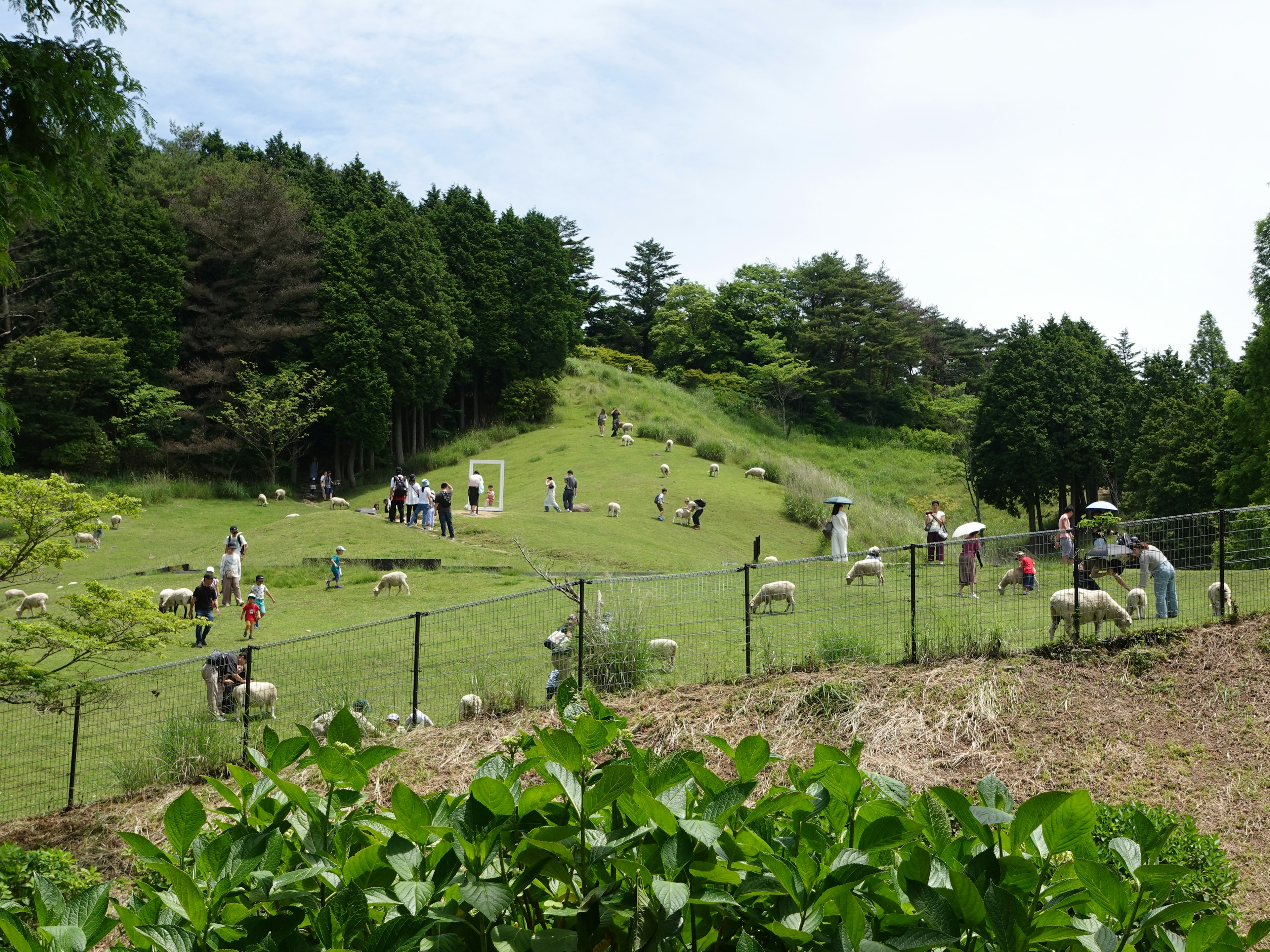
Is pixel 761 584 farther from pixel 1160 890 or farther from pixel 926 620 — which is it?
pixel 1160 890

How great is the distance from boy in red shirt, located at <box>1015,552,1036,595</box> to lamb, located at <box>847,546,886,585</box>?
1793 mm

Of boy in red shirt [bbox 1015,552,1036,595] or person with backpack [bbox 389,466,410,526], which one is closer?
boy in red shirt [bbox 1015,552,1036,595]

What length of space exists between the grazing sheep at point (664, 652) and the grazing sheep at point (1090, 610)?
388cm

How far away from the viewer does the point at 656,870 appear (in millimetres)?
1851

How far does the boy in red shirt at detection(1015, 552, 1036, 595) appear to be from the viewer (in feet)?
42.2

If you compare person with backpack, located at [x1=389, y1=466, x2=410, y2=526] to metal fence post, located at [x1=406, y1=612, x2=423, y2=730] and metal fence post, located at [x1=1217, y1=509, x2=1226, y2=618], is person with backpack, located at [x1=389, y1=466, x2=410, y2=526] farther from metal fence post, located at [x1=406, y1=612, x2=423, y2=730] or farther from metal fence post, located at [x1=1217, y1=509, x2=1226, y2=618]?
metal fence post, located at [x1=1217, y1=509, x2=1226, y2=618]

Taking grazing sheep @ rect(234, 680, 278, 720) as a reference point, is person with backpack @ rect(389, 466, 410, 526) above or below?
above

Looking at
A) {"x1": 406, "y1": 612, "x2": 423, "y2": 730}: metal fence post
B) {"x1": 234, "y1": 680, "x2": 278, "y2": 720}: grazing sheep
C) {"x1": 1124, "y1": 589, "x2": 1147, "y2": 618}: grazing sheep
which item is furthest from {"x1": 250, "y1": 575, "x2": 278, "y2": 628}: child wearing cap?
{"x1": 1124, "y1": 589, "x2": 1147, "y2": 618}: grazing sheep

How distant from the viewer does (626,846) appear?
1869mm

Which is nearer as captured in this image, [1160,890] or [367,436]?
[1160,890]

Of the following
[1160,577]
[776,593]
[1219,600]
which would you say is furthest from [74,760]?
[1219,600]

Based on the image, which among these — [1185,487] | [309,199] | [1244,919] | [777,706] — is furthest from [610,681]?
[309,199]

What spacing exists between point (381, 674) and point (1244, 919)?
28.5ft

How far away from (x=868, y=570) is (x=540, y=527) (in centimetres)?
1462
